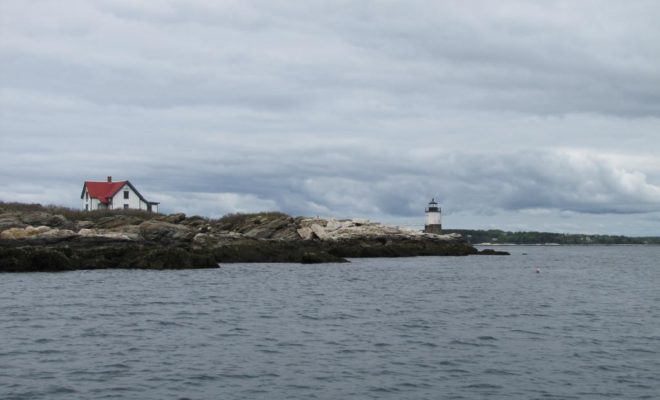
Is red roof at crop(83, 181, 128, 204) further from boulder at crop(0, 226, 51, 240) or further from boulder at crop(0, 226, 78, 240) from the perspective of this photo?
boulder at crop(0, 226, 51, 240)

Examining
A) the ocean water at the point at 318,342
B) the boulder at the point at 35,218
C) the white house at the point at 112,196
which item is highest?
the white house at the point at 112,196

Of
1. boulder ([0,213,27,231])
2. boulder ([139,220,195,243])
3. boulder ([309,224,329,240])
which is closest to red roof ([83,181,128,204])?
boulder ([0,213,27,231])

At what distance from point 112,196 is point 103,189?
3769mm

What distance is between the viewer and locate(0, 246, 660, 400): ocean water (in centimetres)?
1694

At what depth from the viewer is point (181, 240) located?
70375mm

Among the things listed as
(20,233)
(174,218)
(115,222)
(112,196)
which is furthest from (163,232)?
(112,196)

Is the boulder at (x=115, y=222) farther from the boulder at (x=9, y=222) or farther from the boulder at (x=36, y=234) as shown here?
the boulder at (x=36, y=234)

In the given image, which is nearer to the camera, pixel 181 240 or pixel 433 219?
pixel 181 240

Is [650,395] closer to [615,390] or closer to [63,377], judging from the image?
[615,390]

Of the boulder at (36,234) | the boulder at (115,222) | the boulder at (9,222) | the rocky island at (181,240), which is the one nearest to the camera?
the rocky island at (181,240)

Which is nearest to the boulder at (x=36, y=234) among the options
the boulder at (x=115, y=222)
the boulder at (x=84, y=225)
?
the boulder at (x=84, y=225)

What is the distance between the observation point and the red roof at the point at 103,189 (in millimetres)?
97062

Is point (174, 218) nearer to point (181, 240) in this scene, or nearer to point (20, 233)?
point (181, 240)

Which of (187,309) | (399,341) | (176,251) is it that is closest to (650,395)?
(399,341)
